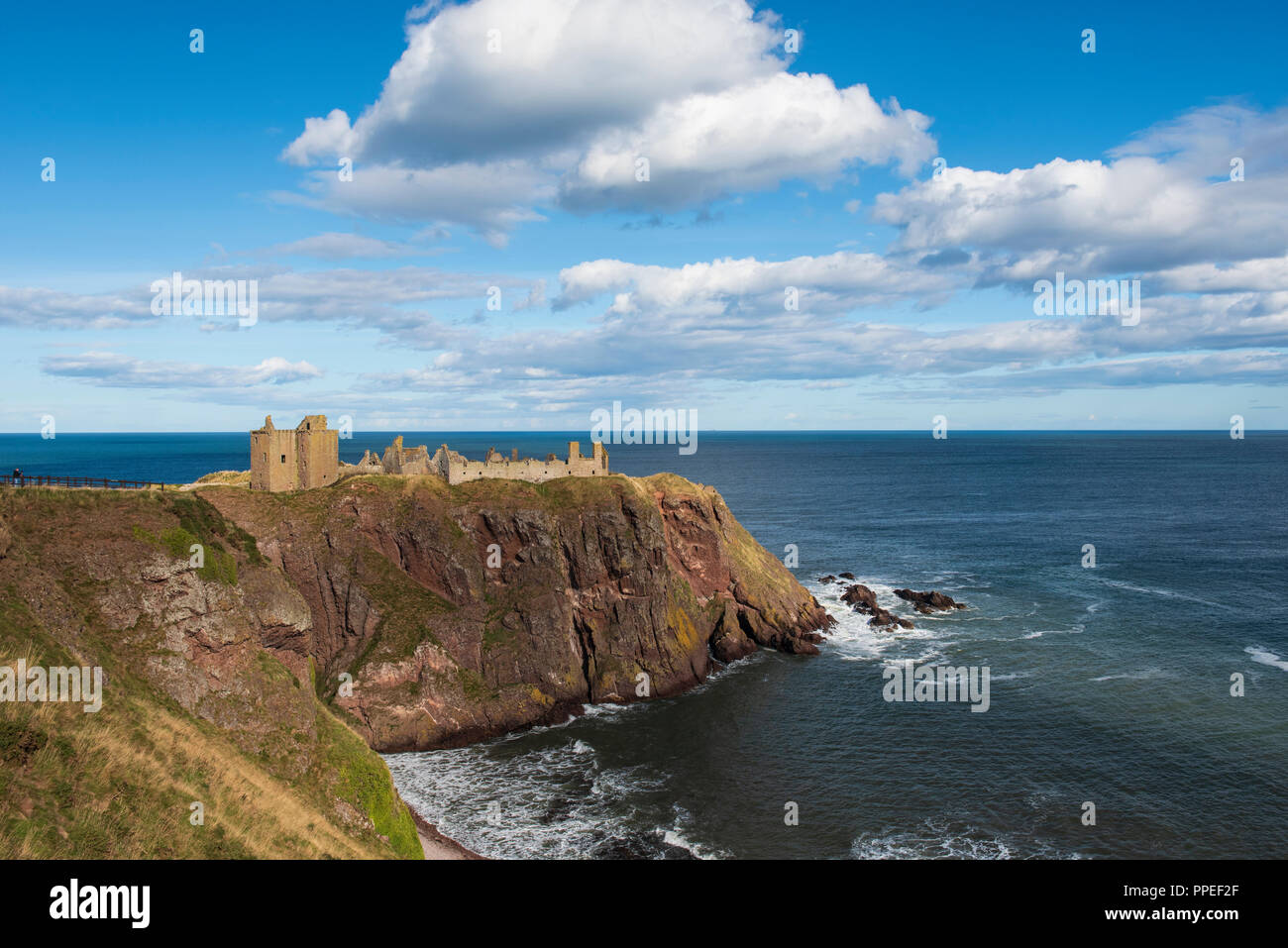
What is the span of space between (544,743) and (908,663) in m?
38.9

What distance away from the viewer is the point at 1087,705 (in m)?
67.1

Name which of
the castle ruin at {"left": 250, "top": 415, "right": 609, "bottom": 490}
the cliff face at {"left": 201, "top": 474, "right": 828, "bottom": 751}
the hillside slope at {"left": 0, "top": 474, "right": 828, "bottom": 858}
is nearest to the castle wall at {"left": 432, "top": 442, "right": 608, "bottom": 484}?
the castle ruin at {"left": 250, "top": 415, "right": 609, "bottom": 490}

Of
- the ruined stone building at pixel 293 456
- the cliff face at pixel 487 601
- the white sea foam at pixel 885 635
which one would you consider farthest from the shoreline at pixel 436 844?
the white sea foam at pixel 885 635

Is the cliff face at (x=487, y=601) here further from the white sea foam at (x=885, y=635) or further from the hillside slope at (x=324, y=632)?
the white sea foam at (x=885, y=635)

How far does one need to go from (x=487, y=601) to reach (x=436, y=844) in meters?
30.1

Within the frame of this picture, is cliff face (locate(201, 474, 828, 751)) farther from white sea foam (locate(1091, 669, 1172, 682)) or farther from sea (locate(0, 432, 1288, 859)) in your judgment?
white sea foam (locate(1091, 669, 1172, 682))

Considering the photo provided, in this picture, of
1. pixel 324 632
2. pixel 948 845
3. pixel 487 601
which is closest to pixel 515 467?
pixel 487 601

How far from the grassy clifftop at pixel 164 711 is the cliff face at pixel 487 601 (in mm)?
16160

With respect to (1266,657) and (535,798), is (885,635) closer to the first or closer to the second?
(1266,657)

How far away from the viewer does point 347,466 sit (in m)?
85.4

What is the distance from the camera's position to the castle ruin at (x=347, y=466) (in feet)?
244

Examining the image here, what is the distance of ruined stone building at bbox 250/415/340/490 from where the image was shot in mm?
73938
